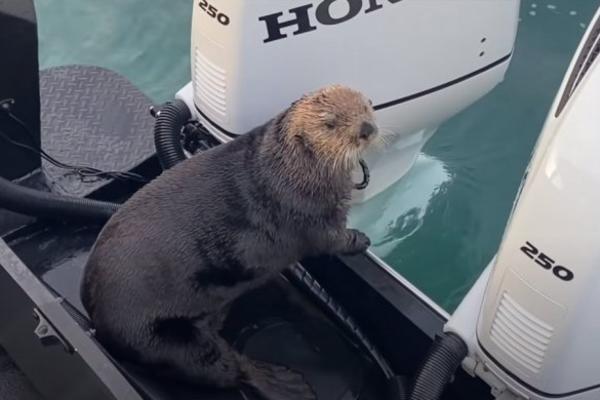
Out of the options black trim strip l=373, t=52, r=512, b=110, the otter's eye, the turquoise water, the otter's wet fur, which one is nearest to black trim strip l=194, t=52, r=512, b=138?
black trim strip l=373, t=52, r=512, b=110

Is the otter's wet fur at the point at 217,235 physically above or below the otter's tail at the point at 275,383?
above

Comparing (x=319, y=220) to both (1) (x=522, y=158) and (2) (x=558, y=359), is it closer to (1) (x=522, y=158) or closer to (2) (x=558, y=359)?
(2) (x=558, y=359)

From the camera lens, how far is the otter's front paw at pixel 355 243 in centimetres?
183

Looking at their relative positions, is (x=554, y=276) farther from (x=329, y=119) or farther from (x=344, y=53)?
(x=344, y=53)

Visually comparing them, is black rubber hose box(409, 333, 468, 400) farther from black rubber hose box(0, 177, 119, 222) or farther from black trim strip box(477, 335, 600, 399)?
black rubber hose box(0, 177, 119, 222)

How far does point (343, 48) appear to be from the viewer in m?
1.80

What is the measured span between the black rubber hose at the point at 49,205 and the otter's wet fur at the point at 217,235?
0.33 metres

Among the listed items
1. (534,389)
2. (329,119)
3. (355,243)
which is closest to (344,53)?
(329,119)

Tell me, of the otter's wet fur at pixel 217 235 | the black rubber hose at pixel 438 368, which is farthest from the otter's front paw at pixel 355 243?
the black rubber hose at pixel 438 368

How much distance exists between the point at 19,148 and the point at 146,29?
163 centimetres

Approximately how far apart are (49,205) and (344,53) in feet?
2.54

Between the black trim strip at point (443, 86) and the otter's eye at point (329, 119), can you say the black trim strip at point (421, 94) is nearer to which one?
the black trim strip at point (443, 86)

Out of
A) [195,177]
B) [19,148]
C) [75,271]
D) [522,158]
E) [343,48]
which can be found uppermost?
[343,48]

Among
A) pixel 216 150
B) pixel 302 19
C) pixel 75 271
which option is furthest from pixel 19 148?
pixel 302 19
